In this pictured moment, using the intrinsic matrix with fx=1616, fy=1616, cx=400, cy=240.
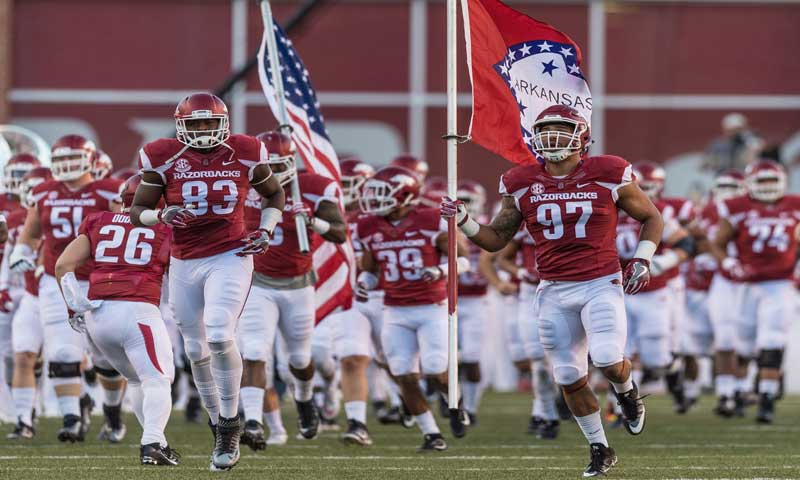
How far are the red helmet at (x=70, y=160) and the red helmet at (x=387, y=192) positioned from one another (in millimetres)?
1830

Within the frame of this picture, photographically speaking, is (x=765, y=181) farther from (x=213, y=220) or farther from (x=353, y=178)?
(x=213, y=220)

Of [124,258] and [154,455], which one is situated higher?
[124,258]

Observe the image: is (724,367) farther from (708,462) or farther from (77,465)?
(77,465)

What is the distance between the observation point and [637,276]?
Answer: 8016 mm

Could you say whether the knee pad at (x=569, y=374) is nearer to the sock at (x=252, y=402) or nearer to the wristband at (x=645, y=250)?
the wristband at (x=645, y=250)

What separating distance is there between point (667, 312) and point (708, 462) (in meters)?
3.51

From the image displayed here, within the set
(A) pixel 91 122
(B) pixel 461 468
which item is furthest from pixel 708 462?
(A) pixel 91 122

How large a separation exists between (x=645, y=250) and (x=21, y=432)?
4.71 meters

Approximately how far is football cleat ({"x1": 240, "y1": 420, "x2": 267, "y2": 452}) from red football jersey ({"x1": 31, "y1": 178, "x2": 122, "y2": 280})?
151 cm

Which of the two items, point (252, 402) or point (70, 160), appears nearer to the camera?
point (252, 402)

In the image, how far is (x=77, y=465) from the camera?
8.80m

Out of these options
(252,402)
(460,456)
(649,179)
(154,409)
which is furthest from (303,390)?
(649,179)

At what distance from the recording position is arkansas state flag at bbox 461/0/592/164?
30.3ft

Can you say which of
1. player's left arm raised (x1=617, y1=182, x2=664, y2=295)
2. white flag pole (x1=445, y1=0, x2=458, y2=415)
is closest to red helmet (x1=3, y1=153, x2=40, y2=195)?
white flag pole (x1=445, y1=0, x2=458, y2=415)
